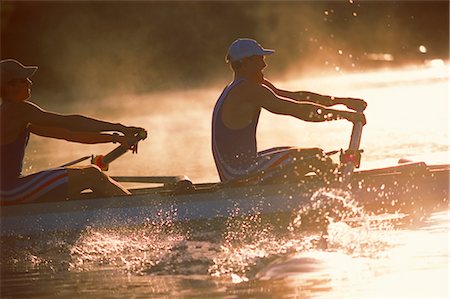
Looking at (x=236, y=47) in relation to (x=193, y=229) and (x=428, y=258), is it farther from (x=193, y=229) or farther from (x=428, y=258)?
(x=428, y=258)

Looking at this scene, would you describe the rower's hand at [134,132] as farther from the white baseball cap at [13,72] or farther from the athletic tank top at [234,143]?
the white baseball cap at [13,72]

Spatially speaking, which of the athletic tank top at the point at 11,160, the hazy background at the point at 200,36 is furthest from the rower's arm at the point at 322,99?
the hazy background at the point at 200,36

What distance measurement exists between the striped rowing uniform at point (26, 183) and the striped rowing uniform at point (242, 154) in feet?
5.99

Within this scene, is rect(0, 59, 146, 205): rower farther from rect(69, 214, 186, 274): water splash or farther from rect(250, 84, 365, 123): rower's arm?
rect(250, 84, 365, 123): rower's arm

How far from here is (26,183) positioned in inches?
603

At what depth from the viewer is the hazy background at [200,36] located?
49906 millimetres

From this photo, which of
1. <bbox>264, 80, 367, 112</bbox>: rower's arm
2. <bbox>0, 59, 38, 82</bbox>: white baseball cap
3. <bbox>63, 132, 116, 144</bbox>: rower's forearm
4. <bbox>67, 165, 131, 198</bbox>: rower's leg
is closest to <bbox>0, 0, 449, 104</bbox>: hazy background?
<bbox>264, 80, 367, 112</bbox>: rower's arm

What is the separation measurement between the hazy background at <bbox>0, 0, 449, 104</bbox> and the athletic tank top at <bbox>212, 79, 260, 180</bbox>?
3262cm

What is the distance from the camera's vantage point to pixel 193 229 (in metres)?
15.3

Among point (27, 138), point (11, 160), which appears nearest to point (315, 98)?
point (27, 138)

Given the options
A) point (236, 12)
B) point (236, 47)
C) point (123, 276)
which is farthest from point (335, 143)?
point (236, 12)

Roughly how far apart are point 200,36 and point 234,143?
134 feet

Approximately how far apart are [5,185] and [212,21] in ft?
138

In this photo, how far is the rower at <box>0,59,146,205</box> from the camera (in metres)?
15.0
